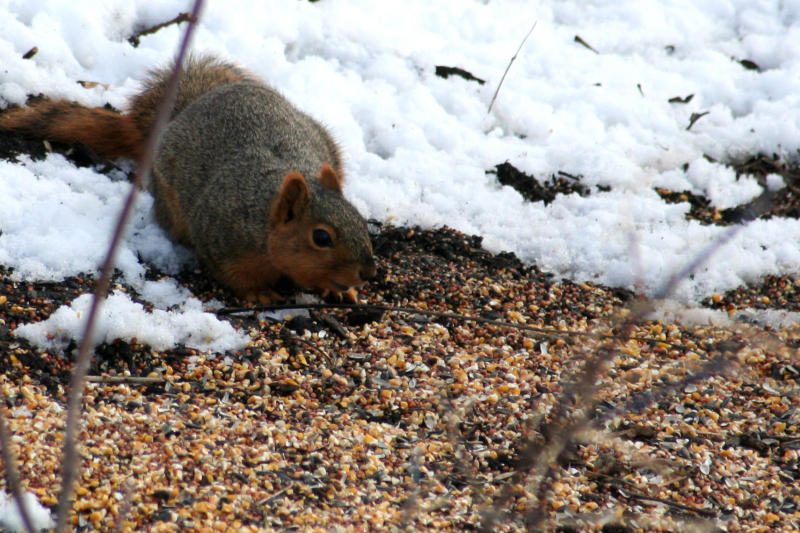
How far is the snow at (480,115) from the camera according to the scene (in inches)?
147

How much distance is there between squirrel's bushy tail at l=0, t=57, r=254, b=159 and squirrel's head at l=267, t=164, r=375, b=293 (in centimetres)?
111

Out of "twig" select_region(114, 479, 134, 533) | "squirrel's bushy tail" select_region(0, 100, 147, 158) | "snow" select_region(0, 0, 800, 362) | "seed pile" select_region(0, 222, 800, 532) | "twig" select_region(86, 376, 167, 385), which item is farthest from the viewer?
"squirrel's bushy tail" select_region(0, 100, 147, 158)

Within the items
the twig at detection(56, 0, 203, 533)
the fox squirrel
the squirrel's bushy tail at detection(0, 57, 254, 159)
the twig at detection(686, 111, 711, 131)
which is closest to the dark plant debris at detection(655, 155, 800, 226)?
the twig at detection(686, 111, 711, 131)

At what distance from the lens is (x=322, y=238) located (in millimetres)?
3373

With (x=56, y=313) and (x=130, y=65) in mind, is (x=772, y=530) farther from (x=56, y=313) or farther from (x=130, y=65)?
(x=130, y=65)

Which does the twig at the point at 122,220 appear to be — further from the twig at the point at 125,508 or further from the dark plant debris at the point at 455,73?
the dark plant debris at the point at 455,73

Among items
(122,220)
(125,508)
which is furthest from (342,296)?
(122,220)

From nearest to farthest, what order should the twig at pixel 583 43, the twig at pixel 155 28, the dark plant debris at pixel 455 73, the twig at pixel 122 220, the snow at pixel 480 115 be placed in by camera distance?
the twig at pixel 122 220 → the snow at pixel 480 115 → the twig at pixel 155 28 → the dark plant debris at pixel 455 73 → the twig at pixel 583 43

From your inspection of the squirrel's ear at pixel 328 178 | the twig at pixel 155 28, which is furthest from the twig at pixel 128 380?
the twig at pixel 155 28

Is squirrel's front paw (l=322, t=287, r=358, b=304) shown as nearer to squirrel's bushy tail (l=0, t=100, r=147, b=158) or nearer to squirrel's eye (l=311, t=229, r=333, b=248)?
squirrel's eye (l=311, t=229, r=333, b=248)

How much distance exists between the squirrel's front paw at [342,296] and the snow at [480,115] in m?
0.64

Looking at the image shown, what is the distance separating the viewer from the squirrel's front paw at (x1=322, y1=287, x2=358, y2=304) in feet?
11.9

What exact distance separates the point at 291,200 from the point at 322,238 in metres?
0.22

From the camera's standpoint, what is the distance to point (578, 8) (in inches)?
245
